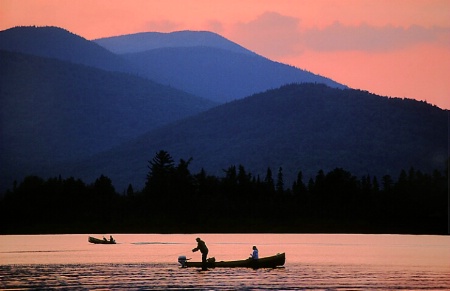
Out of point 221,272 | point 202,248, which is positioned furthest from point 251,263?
point 202,248

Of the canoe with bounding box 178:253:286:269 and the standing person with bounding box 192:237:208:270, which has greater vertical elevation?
the standing person with bounding box 192:237:208:270

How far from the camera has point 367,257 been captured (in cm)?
11244

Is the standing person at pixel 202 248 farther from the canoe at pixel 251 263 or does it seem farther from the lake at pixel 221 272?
the lake at pixel 221 272

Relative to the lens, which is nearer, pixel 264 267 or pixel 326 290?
pixel 326 290

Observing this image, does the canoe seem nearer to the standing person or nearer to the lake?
the standing person

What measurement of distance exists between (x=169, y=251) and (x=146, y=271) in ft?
140

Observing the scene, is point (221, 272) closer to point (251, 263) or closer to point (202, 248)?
point (202, 248)

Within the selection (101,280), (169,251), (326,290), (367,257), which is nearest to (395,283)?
(326,290)

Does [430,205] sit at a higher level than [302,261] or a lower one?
higher

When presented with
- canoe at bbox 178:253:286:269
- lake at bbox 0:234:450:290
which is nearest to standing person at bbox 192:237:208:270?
canoe at bbox 178:253:286:269

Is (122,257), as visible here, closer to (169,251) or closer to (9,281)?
(169,251)

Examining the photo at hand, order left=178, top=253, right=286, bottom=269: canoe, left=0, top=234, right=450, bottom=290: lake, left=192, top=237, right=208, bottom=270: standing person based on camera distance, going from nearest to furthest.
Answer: left=0, top=234, right=450, bottom=290: lake < left=192, top=237, right=208, bottom=270: standing person < left=178, top=253, right=286, bottom=269: canoe

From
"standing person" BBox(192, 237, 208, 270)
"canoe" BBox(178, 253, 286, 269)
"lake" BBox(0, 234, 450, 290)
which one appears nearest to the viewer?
"lake" BBox(0, 234, 450, 290)

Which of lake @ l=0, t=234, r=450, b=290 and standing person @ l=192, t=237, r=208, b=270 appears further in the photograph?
standing person @ l=192, t=237, r=208, b=270
